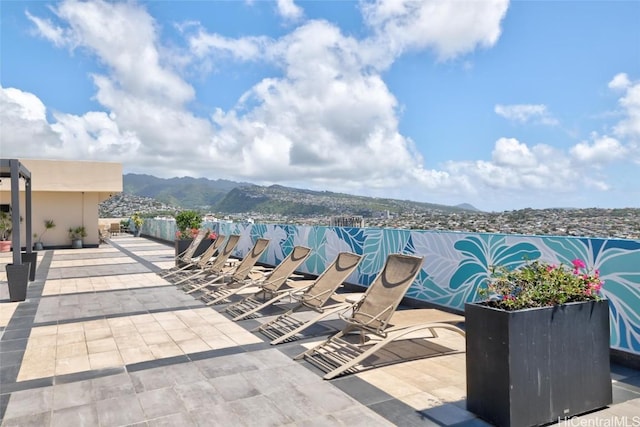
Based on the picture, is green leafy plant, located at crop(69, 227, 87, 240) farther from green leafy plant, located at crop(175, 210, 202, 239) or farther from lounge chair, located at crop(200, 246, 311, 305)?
lounge chair, located at crop(200, 246, 311, 305)

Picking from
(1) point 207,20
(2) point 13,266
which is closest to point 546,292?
(2) point 13,266

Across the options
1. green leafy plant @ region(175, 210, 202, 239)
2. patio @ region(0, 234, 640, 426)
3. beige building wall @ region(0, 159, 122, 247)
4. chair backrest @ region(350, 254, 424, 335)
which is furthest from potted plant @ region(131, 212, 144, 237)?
chair backrest @ region(350, 254, 424, 335)

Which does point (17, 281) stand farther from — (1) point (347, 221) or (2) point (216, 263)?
A: (1) point (347, 221)

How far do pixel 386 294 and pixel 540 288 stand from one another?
203cm

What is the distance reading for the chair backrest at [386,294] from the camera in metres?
4.71

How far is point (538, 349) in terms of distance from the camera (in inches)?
117

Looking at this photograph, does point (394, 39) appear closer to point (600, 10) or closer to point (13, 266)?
point (600, 10)

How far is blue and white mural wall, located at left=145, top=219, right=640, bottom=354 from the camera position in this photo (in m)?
4.40

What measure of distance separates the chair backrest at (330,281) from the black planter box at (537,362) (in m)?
2.94

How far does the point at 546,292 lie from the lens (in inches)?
124

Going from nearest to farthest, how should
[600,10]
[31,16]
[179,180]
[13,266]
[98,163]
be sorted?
[600,10]
[13,266]
[31,16]
[98,163]
[179,180]

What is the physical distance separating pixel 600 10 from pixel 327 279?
20.7 ft

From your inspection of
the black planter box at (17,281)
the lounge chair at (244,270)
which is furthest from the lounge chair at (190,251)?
the black planter box at (17,281)

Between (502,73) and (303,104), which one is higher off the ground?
(303,104)
